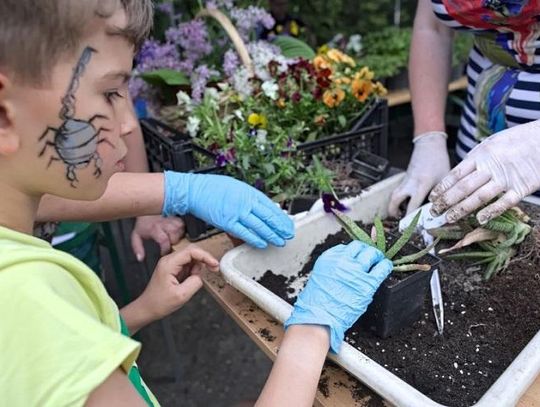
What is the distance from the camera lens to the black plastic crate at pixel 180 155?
138 cm

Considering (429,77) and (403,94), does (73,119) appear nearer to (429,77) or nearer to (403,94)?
(429,77)

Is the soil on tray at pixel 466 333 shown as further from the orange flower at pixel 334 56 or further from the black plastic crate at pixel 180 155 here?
the orange flower at pixel 334 56

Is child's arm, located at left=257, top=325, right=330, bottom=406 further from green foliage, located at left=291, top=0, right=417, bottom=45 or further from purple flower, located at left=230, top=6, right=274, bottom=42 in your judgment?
green foliage, located at left=291, top=0, right=417, bottom=45

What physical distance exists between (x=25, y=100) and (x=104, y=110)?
112 millimetres

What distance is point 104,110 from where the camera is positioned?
0.74m

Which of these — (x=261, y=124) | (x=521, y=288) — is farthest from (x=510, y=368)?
(x=261, y=124)

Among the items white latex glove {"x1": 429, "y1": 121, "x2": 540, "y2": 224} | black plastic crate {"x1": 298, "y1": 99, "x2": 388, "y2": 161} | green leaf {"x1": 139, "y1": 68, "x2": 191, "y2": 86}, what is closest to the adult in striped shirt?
white latex glove {"x1": 429, "y1": 121, "x2": 540, "y2": 224}

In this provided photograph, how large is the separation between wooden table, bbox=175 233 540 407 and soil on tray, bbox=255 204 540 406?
55mm

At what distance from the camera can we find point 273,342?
3.23ft

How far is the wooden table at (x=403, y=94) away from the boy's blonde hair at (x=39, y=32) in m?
2.27

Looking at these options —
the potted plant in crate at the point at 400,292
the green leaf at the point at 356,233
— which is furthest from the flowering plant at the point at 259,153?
the potted plant in crate at the point at 400,292

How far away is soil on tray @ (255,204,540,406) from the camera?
2.77 feet

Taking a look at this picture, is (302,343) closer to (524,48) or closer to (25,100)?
(25,100)

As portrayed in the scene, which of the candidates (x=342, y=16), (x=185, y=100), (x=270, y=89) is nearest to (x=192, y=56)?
(x=185, y=100)
